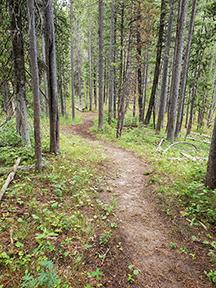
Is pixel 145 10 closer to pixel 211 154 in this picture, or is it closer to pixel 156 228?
pixel 211 154

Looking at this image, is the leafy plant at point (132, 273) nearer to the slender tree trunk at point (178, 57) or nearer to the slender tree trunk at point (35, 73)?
the slender tree trunk at point (35, 73)

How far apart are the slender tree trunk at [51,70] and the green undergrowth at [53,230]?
4.74 feet

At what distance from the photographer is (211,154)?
528cm

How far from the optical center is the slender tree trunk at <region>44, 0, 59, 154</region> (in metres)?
6.65

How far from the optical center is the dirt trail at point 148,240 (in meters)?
3.25

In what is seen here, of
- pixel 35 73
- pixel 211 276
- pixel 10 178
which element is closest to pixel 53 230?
pixel 10 178

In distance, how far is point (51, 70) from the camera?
708 cm

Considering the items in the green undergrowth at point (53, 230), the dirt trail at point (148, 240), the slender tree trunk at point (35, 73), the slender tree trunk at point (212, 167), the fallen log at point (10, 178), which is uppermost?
the slender tree trunk at point (35, 73)

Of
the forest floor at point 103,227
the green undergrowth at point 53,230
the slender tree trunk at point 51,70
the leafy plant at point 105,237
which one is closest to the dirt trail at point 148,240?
the forest floor at point 103,227

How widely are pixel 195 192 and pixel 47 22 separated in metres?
6.81

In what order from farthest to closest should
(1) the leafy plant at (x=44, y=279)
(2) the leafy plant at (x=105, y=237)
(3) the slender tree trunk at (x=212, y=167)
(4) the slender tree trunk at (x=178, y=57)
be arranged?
1. (4) the slender tree trunk at (x=178, y=57)
2. (3) the slender tree trunk at (x=212, y=167)
3. (2) the leafy plant at (x=105, y=237)
4. (1) the leafy plant at (x=44, y=279)

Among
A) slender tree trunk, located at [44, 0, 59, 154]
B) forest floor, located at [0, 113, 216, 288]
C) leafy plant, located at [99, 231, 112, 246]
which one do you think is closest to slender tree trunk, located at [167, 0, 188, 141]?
forest floor, located at [0, 113, 216, 288]

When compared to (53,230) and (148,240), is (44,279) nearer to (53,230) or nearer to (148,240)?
(53,230)

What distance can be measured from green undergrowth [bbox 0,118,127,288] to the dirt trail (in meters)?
0.40
